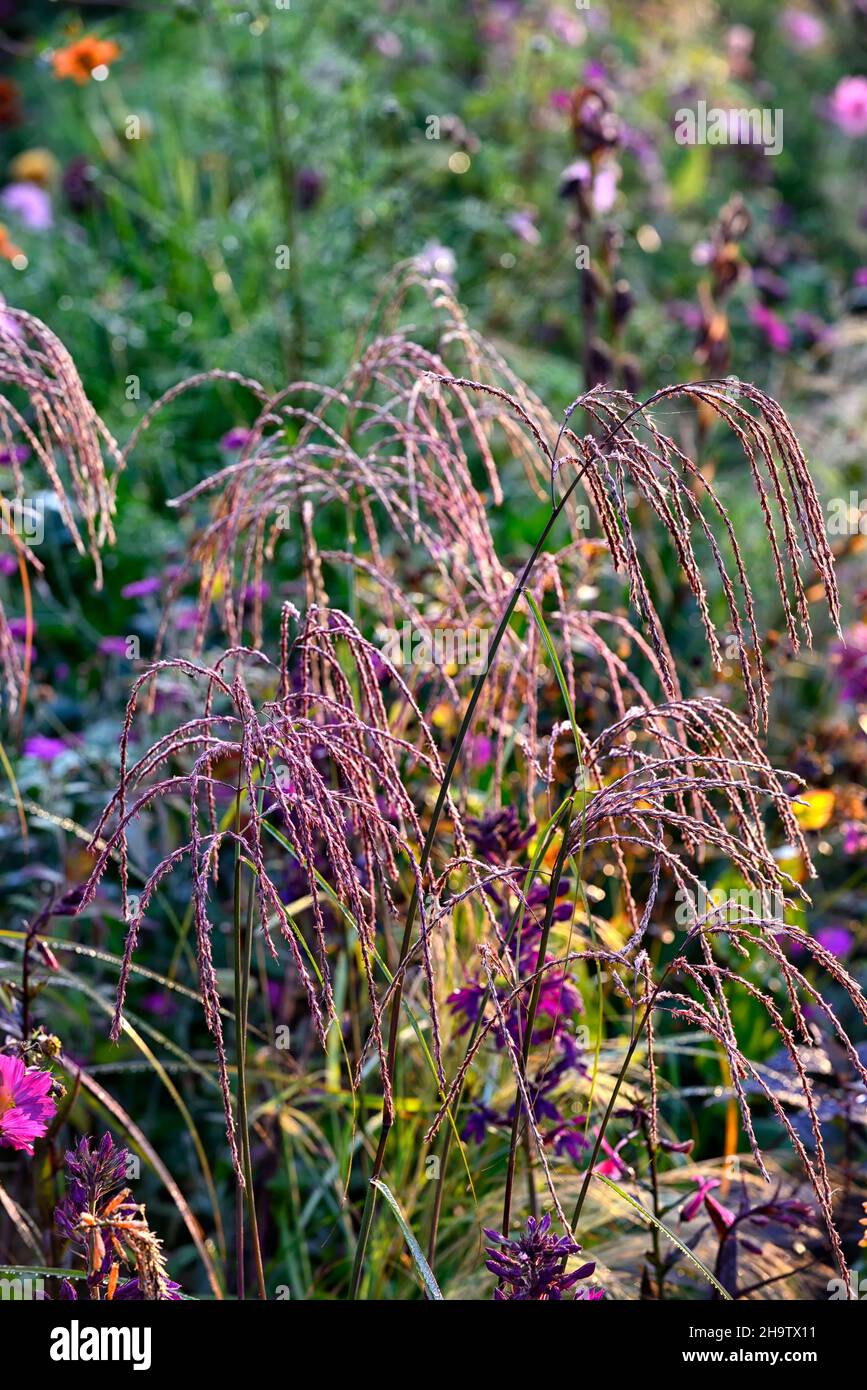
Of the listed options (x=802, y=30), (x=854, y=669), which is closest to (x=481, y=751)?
(x=854, y=669)

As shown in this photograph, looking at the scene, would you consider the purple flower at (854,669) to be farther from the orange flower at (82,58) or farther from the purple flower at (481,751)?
the orange flower at (82,58)

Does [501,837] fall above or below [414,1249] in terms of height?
above

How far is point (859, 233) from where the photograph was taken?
5.14 meters

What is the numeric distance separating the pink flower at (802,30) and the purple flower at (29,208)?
332 cm

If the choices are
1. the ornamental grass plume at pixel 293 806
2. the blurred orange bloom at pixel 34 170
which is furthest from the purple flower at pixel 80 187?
the ornamental grass plume at pixel 293 806

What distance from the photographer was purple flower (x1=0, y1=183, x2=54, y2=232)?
4.76 metres

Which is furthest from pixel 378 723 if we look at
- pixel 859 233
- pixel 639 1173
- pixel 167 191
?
pixel 859 233

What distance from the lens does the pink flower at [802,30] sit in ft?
20.5

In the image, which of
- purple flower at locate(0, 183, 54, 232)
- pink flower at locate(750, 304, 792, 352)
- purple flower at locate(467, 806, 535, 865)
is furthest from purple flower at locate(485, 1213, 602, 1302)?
purple flower at locate(0, 183, 54, 232)

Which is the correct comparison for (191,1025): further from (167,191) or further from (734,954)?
(167,191)

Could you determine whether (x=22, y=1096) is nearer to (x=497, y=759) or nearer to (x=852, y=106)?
(x=497, y=759)

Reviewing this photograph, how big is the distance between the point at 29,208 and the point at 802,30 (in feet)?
11.2

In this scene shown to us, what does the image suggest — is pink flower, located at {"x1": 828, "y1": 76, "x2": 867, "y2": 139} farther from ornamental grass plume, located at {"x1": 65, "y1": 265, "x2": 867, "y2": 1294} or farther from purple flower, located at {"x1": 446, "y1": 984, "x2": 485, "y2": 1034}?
purple flower, located at {"x1": 446, "y1": 984, "x2": 485, "y2": 1034}

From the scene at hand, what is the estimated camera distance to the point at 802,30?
6.24 metres
